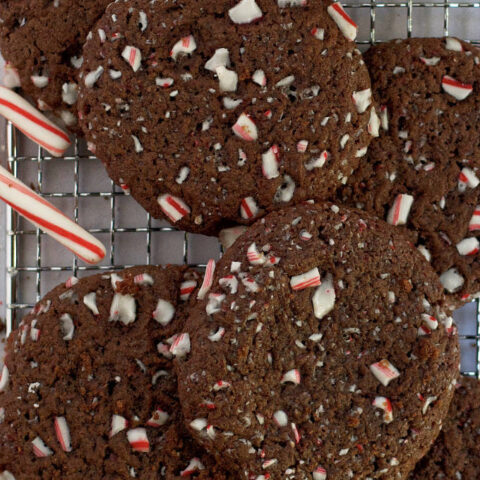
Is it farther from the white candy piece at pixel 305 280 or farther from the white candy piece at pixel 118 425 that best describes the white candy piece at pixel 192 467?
the white candy piece at pixel 305 280

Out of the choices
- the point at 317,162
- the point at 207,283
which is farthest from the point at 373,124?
the point at 207,283

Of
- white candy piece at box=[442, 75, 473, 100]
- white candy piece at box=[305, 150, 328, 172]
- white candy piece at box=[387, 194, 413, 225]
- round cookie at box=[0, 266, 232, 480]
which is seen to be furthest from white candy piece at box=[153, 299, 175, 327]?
white candy piece at box=[442, 75, 473, 100]

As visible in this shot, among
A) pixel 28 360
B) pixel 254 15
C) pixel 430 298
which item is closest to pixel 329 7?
pixel 254 15

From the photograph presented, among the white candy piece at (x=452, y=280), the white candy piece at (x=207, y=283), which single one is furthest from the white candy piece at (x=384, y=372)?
the white candy piece at (x=207, y=283)

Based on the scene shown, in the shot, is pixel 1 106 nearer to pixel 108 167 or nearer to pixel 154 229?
pixel 108 167

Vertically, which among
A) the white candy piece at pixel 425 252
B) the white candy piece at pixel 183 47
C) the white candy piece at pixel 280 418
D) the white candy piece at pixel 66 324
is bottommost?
the white candy piece at pixel 280 418

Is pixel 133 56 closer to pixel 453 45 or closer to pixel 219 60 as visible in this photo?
pixel 219 60

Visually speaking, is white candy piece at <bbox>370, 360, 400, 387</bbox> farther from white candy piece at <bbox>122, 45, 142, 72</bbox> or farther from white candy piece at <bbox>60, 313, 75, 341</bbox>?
white candy piece at <bbox>122, 45, 142, 72</bbox>
